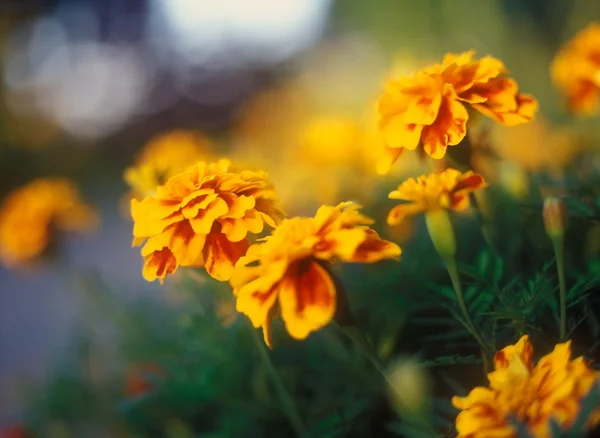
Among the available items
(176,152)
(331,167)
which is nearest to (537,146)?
(331,167)

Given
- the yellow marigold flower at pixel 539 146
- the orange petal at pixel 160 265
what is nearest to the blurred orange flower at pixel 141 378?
the orange petal at pixel 160 265

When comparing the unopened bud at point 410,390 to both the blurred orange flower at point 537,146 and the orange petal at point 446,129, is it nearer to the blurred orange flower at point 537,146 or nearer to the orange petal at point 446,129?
the orange petal at point 446,129

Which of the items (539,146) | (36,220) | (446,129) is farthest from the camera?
(539,146)

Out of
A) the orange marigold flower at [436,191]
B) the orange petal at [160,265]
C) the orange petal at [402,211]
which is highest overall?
the orange marigold flower at [436,191]

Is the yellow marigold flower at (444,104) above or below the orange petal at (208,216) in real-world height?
above

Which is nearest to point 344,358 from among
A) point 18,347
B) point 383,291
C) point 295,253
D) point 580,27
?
point 383,291

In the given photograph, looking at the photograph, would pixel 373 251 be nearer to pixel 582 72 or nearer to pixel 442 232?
pixel 442 232
